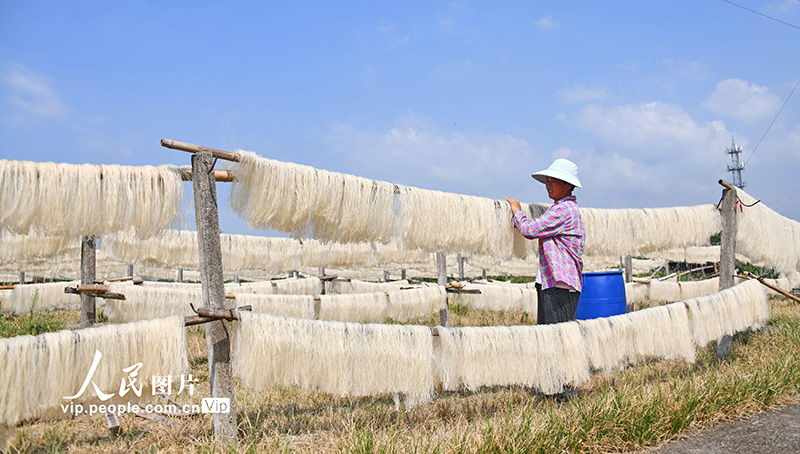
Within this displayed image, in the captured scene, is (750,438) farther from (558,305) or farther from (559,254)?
(559,254)

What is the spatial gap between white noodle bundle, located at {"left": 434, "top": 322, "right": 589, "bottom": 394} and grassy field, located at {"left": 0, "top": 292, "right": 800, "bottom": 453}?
8.9 inches

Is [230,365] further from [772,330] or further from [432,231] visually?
[772,330]

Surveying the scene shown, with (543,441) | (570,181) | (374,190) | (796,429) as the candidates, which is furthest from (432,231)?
(796,429)

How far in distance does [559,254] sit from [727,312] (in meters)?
2.39

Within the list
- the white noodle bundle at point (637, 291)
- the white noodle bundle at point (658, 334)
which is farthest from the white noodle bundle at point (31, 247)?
the white noodle bundle at point (637, 291)

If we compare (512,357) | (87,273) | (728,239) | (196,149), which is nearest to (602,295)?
(728,239)

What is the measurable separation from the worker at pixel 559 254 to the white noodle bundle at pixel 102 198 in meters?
2.69

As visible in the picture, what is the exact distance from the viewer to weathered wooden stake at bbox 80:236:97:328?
19.6ft

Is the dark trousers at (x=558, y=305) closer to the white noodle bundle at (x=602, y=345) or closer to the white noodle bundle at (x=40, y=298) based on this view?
the white noodle bundle at (x=602, y=345)

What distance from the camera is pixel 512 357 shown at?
11.2ft

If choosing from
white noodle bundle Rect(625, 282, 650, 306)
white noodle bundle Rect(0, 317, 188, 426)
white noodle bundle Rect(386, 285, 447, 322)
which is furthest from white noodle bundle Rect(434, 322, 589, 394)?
white noodle bundle Rect(625, 282, 650, 306)

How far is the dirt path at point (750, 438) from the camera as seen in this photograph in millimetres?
3229

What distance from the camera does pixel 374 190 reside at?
423 centimetres

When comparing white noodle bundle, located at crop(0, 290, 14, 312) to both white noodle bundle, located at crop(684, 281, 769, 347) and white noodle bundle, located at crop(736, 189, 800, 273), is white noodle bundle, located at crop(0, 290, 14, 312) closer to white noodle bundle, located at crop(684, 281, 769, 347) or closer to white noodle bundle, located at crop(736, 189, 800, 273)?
white noodle bundle, located at crop(684, 281, 769, 347)
